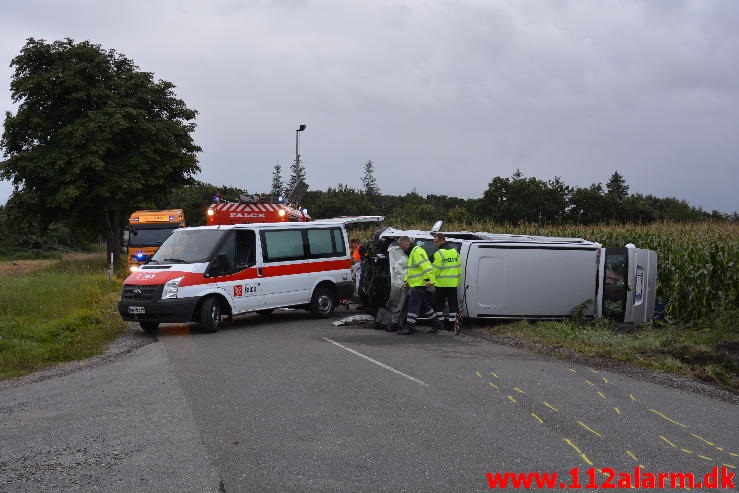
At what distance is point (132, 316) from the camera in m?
12.6

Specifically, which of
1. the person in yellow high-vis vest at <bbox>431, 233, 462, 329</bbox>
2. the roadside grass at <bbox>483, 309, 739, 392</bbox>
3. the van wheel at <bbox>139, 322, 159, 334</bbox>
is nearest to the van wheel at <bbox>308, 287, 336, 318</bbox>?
the person in yellow high-vis vest at <bbox>431, 233, 462, 329</bbox>

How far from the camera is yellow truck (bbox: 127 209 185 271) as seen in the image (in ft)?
86.1

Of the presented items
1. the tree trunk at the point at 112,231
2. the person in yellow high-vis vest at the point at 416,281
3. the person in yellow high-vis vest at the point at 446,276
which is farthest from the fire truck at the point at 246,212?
the tree trunk at the point at 112,231

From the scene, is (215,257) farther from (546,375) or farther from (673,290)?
(673,290)

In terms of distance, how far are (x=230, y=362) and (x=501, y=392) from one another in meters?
3.95

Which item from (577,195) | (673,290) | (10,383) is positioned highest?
(577,195)

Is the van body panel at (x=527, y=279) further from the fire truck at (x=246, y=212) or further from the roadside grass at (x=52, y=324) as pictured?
the fire truck at (x=246, y=212)

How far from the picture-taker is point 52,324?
13086mm

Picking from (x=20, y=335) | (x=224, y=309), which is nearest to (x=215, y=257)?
(x=224, y=309)

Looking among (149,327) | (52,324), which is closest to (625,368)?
(149,327)

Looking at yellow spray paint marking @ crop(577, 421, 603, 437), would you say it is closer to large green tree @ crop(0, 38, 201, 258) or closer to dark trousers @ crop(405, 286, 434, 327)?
dark trousers @ crop(405, 286, 434, 327)

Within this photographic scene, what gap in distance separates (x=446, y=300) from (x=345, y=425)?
23.1 ft

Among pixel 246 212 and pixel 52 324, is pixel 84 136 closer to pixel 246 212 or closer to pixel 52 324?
pixel 246 212

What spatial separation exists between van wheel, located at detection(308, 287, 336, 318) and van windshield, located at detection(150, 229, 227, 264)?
8.60 ft
